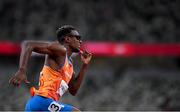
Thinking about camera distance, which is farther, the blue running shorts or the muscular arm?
the blue running shorts

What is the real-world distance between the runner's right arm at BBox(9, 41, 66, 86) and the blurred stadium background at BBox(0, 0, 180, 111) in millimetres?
7835

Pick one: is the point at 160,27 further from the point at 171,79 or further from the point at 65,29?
the point at 65,29

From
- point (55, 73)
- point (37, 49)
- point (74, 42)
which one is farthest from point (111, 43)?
point (37, 49)

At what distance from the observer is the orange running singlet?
5.11 metres

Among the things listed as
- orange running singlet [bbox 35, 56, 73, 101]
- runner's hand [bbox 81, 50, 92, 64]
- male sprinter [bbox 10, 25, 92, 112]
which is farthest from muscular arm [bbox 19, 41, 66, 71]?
runner's hand [bbox 81, 50, 92, 64]

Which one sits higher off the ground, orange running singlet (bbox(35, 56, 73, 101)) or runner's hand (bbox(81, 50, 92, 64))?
runner's hand (bbox(81, 50, 92, 64))

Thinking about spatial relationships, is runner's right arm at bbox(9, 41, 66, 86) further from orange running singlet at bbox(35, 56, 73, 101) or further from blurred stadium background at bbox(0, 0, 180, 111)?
blurred stadium background at bbox(0, 0, 180, 111)

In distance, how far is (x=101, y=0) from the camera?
Result: 1585 centimetres

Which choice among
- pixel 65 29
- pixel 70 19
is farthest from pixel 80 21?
pixel 65 29

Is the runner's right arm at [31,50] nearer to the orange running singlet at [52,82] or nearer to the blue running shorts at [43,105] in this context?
the orange running singlet at [52,82]

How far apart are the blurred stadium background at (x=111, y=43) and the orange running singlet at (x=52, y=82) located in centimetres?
758

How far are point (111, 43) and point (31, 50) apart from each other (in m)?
9.54

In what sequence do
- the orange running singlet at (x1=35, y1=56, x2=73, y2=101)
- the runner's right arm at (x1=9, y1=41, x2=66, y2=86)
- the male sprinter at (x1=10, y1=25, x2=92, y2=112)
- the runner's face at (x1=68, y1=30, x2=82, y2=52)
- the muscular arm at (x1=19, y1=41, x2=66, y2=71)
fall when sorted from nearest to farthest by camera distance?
the runner's right arm at (x1=9, y1=41, x2=66, y2=86) → the muscular arm at (x1=19, y1=41, x2=66, y2=71) → the male sprinter at (x1=10, y1=25, x2=92, y2=112) → the orange running singlet at (x1=35, y1=56, x2=73, y2=101) → the runner's face at (x1=68, y1=30, x2=82, y2=52)

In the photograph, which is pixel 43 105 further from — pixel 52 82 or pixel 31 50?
pixel 31 50
